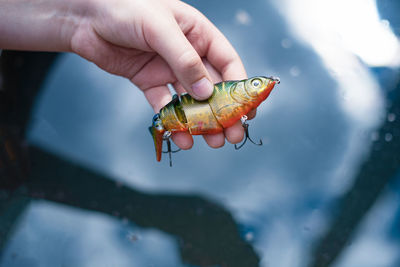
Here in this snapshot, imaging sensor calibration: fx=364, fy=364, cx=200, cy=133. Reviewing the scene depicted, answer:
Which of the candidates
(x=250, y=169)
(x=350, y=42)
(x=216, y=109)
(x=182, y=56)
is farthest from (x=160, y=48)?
(x=350, y=42)

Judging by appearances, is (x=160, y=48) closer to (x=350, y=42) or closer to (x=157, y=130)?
(x=157, y=130)

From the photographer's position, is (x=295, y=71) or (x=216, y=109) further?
(x=295, y=71)

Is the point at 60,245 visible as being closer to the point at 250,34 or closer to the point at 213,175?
the point at 213,175

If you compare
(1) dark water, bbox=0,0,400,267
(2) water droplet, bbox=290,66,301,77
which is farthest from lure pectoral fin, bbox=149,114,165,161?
(2) water droplet, bbox=290,66,301,77

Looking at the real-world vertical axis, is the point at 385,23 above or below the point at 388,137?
above

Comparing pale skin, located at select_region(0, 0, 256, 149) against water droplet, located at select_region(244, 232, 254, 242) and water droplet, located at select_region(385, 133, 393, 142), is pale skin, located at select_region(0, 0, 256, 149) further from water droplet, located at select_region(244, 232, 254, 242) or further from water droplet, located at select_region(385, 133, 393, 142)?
water droplet, located at select_region(385, 133, 393, 142)

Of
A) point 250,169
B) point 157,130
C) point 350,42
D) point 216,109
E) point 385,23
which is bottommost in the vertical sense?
point 250,169

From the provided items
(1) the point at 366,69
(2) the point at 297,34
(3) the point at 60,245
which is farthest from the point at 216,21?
(3) the point at 60,245
